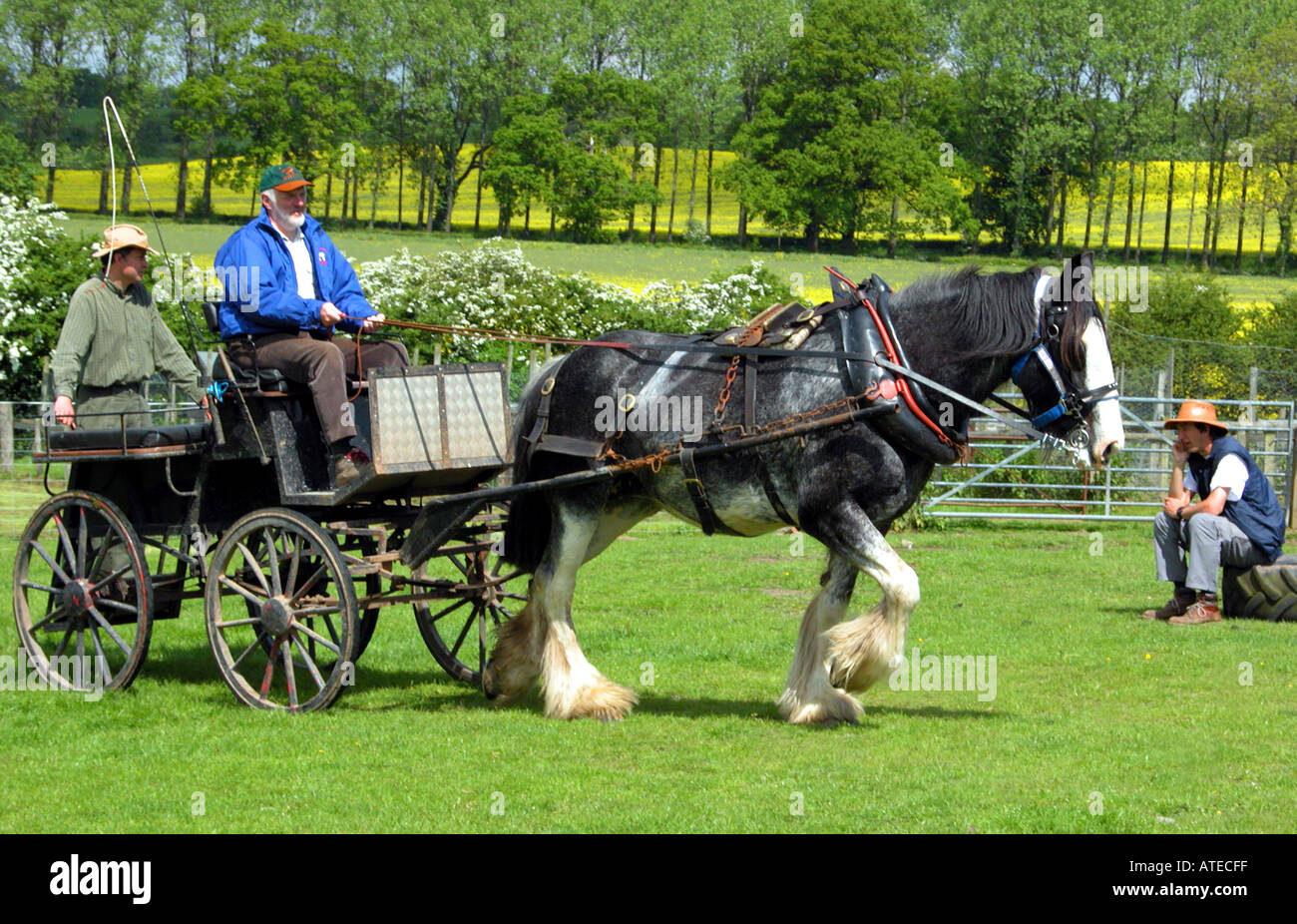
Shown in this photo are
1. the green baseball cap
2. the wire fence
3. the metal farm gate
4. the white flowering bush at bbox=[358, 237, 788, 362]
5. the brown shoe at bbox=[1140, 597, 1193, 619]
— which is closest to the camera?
the green baseball cap

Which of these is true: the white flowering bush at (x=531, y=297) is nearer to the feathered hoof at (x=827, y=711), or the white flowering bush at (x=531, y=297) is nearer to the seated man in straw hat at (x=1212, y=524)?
the seated man in straw hat at (x=1212, y=524)

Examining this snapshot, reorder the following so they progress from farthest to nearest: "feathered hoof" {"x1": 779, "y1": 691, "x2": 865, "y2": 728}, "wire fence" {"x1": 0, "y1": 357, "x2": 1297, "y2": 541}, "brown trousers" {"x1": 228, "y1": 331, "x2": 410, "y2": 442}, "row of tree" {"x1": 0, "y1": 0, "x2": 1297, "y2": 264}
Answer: "row of tree" {"x1": 0, "y1": 0, "x2": 1297, "y2": 264}, "wire fence" {"x1": 0, "y1": 357, "x2": 1297, "y2": 541}, "brown trousers" {"x1": 228, "y1": 331, "x2": 410, "y2": 442}, "feathered hoof" {"x1": 779, "y1": 691, "x2": 865, "y2": 728}

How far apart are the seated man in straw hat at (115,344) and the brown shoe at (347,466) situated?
1.49 metres

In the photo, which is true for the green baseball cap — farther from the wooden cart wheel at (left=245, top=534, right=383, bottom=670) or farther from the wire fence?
the wire fence

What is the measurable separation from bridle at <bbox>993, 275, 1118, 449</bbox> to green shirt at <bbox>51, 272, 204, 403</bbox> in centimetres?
501

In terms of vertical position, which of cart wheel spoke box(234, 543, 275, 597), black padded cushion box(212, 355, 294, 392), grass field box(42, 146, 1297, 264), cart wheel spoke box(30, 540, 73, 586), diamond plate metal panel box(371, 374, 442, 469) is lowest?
cart wheel spoke box(30, 540, 73, 586)

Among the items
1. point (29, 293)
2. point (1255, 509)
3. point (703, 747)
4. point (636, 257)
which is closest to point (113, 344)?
point (703, 747)

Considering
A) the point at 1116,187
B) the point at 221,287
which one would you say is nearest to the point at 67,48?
the point at 1116,187

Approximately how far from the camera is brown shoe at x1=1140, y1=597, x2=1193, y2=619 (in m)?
11.5

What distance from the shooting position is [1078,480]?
802 inches

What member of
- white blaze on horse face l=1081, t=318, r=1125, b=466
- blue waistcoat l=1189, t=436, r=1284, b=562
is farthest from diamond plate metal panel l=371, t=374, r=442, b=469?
blue waistcoat l=1189, t=436, r=1284, b=562

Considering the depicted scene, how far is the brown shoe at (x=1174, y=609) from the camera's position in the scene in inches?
454

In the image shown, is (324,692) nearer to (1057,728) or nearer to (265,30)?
(1057,728)
